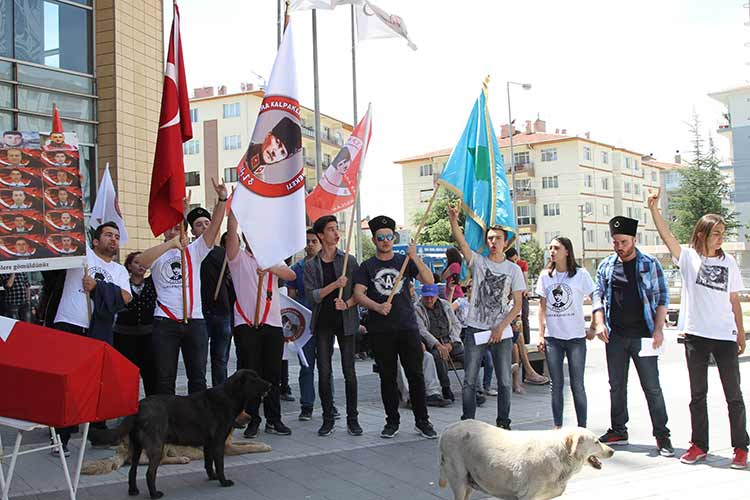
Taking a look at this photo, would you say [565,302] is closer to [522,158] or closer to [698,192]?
[698,192]

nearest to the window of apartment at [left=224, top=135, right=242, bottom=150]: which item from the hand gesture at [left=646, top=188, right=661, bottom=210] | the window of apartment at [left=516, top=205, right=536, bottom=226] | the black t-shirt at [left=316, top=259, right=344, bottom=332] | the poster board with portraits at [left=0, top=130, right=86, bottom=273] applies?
the window of apartment at [left=516, top=205, right=536, bottom=226]

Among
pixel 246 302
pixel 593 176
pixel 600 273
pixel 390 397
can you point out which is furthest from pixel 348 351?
pixel 593 176

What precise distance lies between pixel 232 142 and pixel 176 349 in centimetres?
6446

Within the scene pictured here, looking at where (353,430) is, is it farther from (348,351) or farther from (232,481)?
(232,481)

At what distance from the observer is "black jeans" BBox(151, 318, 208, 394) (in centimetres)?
686

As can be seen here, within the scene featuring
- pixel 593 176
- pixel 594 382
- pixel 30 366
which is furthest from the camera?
pixel 593 176

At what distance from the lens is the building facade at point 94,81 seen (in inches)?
628

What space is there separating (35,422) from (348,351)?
3460 mm

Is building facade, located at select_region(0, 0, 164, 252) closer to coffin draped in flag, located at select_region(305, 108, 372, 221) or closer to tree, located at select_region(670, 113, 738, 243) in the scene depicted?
coffin draped in flag, located at select_region(305, 108, 372, 221)

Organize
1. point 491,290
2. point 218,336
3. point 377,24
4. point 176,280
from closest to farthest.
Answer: point 176,280 < point 491,290 < point 218,336 < point 377,24

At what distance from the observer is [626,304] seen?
6930 millimetres

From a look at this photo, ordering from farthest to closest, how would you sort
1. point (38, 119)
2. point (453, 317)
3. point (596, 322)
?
point (38, 119)
point (453, 317)
point (596, 322)

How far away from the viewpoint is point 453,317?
9992 millimetres

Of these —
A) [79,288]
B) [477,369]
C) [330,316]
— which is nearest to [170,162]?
[79,288]
